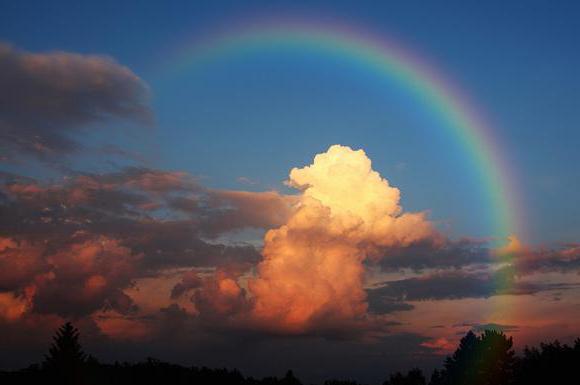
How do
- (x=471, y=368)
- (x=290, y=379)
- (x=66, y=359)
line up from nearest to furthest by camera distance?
(x=66, y=359) → (x=471, y=368) → (x=290, y=379)

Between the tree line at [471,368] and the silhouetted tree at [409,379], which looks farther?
the silhouetted tree at [409,379]

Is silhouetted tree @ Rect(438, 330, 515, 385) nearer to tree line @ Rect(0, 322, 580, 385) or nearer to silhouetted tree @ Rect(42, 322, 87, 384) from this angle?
tree line @ Rect(0, 322, 580, 385)

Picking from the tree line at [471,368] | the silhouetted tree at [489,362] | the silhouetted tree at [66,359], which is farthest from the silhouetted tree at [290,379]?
the silhouetted tree at [66,359]

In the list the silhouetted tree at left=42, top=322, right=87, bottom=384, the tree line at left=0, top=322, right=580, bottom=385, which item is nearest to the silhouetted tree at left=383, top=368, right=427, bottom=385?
the tree line at left=0, top=322, right=580, bottom=385

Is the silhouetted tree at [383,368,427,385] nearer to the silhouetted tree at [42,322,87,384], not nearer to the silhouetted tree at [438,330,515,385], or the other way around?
the silhouetted tree at [438,330,515,385]

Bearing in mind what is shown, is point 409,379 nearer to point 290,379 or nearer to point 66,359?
point 290,379

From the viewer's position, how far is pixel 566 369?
4245 inches

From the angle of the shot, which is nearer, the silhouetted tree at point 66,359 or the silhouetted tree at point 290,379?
the silhouetted tree at point 66,359

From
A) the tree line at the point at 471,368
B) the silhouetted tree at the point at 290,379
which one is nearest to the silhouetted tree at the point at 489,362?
the tree line at the point at 471,368

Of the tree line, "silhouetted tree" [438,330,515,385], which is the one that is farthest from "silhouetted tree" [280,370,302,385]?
"silhouetted tree" [438,330,515,385]

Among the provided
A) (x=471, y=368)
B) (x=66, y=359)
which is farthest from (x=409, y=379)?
(x=66, y=359)

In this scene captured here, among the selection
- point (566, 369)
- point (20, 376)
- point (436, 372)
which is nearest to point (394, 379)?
point (436, 372)

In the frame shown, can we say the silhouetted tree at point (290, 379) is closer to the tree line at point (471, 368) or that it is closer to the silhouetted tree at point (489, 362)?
the tree line at point (471, 368)

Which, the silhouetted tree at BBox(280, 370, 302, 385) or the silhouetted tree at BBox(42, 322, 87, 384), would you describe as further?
the silhouetted tree at BBox(280, 370, 302, 385)
